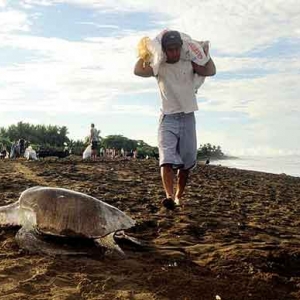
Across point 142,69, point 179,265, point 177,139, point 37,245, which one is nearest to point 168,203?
point 177,139

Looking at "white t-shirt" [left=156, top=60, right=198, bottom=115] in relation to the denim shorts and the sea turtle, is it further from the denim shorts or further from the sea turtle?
the sea turtle

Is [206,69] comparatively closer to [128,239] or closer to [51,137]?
[128,239]

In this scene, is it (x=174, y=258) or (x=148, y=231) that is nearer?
(x=174, y=258)

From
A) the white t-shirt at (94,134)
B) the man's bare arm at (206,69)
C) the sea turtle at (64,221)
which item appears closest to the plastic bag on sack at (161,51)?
the man's bare arm at (206,69)

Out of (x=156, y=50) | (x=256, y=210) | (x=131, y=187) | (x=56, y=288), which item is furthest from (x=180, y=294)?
(x=131, y=187)

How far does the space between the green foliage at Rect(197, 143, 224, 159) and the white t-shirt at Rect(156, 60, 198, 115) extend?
68.5 metres

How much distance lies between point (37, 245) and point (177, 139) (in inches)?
98.6

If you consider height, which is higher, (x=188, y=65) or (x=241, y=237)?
(x=188, y=65)

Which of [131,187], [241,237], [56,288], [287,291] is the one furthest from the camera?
[131,187]

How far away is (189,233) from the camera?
4.65 meters

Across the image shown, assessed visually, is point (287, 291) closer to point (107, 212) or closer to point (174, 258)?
point (174, 258)

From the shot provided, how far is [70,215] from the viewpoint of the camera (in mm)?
3887

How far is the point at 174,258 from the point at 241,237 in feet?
3.68

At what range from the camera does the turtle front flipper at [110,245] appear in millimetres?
3717
